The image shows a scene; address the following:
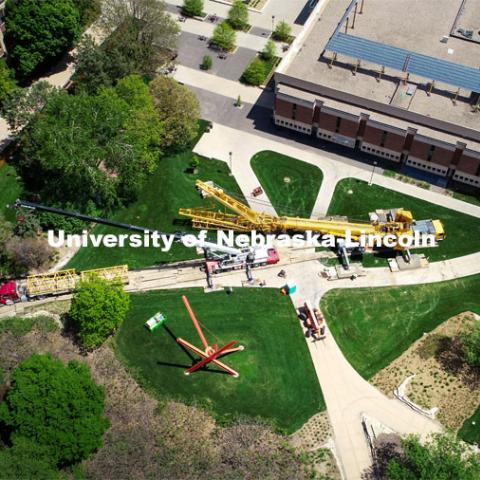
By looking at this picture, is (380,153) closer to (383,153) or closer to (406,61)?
(383,153)

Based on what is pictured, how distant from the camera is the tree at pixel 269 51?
10450 cm

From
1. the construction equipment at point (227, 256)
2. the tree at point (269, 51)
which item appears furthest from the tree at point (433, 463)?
the tree at point (269, 51)

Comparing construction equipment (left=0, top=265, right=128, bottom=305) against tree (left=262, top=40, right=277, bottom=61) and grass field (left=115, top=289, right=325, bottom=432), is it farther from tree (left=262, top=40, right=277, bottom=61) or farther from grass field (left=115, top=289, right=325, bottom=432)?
tree (left=262, top=40, right=277, bottom=61)

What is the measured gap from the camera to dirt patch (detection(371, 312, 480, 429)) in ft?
227

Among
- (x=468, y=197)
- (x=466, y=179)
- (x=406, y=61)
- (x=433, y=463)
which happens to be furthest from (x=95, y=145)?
(x=433, y=463)

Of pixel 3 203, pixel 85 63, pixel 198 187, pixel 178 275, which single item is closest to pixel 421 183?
pixel 198 187

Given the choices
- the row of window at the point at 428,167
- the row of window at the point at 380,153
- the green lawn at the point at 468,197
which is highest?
the row of window at the point at 428,167

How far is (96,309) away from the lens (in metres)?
70.7

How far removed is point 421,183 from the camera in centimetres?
8925

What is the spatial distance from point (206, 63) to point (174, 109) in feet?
63.3

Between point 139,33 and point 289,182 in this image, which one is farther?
point 139,33

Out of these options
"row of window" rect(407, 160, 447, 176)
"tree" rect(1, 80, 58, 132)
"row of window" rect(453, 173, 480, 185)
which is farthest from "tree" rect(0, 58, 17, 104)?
"row of window" rect(453, 173, 480, 185)

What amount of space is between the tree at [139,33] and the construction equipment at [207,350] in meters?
44.2

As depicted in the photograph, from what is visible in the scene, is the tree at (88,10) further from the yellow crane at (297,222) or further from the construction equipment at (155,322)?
the construction equipment at (155,322)
